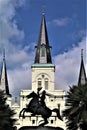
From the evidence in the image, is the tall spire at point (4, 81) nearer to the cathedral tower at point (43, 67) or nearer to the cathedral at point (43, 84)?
the cathedral at point (43, 84)

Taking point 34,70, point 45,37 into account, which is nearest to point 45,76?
point 34,70

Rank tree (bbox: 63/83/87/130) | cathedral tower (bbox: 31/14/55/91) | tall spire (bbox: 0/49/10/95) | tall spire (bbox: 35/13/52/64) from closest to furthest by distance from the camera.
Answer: tree (bbox: 63/83/87/130) < tall spire (bbox: 0/49/10/95) < cathedral tower (bbox: 31/14/55/91) < tall spire (bbox: 35/13/52/64)

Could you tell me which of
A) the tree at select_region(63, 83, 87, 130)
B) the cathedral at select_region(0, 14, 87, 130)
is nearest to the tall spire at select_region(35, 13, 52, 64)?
the cathedral at select_region(0, 14, 87, 130)

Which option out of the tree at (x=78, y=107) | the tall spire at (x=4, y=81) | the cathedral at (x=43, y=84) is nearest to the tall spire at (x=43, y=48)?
the cathedral at (x=43, y=84)

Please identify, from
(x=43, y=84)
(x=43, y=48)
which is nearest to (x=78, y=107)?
(x=43, y=84)

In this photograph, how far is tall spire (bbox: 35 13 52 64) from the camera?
127662 millimetres

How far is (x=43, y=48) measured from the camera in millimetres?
128875

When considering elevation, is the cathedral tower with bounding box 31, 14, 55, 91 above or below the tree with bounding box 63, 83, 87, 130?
above

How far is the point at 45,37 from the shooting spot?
130125 mm

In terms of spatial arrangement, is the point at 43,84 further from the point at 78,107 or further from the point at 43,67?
the point at 78,107

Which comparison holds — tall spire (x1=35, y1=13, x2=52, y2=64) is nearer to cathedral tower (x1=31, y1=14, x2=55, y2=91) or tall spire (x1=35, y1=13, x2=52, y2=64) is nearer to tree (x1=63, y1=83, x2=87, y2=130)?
cathedral tower (x1=31, y1=14, x2=55, y2=91)

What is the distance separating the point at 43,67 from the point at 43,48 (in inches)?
237

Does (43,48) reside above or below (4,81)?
above

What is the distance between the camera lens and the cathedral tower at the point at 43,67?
124m
